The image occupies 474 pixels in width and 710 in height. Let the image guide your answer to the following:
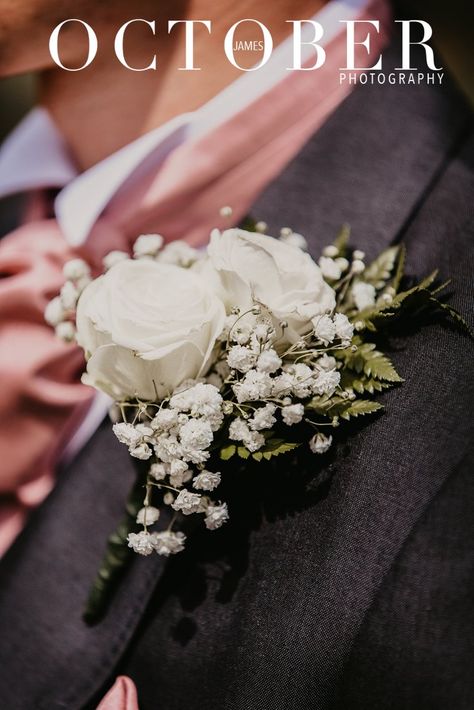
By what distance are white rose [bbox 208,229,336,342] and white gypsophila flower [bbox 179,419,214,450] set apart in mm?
128

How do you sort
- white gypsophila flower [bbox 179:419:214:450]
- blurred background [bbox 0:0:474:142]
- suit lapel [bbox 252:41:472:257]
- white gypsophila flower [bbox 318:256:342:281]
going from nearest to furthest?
white gypsophila flower [bbox 179:419:214:450] → white gypsophila flower [bbox 318:256:342:281] → suit lapel [bbox 252:41:472:257] → blurred background [bbox 0:0:474:142]

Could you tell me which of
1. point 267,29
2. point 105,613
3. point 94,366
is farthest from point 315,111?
point 105,613

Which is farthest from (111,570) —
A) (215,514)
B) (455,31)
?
(455,31)

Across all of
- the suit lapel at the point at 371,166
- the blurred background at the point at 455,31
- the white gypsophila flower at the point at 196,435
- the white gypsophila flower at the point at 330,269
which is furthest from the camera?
the blurred background at the point at 455,31

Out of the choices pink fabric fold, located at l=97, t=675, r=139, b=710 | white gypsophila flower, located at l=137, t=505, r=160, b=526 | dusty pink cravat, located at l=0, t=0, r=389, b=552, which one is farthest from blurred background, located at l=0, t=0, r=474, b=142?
pink fabric fold, located at l=97, t=675, r=139, b=710

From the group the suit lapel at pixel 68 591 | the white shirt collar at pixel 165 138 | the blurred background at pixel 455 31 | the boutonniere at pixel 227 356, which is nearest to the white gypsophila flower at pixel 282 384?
the boutonniere at pixel 227 356

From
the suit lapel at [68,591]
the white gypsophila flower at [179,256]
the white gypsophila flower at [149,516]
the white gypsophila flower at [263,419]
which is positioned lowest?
the suit lapel at [68,591]

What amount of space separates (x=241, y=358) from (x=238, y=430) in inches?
2.9

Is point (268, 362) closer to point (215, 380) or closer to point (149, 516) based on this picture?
point (215, 380)

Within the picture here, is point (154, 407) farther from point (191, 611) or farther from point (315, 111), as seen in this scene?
point (315, 111)

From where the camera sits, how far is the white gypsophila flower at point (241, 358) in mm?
563

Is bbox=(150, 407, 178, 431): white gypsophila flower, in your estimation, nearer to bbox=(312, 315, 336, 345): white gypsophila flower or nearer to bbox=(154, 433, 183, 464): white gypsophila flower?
bbox=(154, 433, 183, 464): white gypsophila flower

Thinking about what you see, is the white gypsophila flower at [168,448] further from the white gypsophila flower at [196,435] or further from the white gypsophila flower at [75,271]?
the white gypsophila flower at [75,271]

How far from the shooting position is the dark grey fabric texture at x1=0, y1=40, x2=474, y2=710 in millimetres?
569
